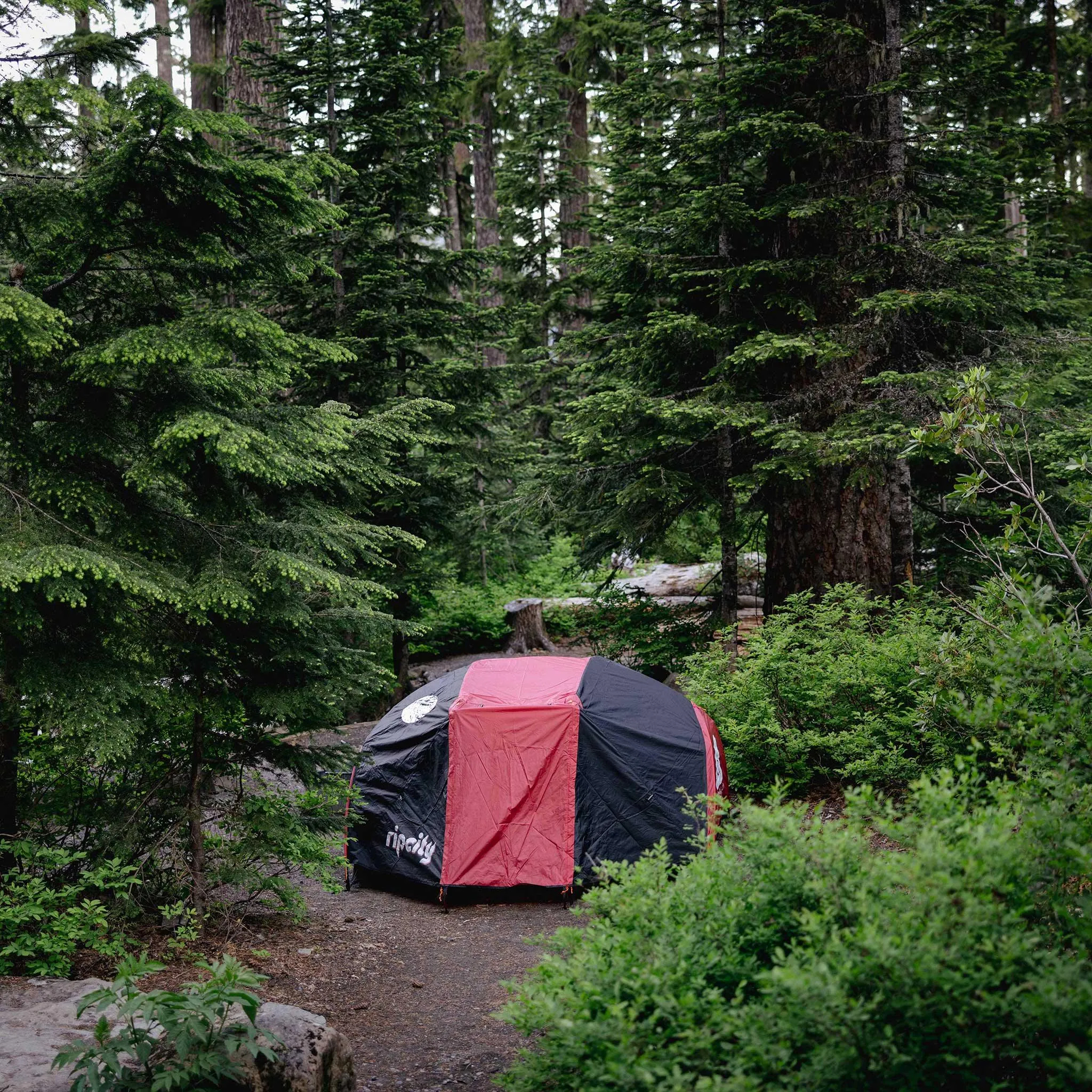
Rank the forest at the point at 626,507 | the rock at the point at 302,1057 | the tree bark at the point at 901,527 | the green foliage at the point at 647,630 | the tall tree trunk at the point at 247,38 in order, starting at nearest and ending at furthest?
1. the forest at the point at 626,507
2. the rock at the point at 302,1057
3. the tree bark at the point at 901,527
4. the green foliage at the point at 647,630
5. the tall tree trunk at the point at 247,38

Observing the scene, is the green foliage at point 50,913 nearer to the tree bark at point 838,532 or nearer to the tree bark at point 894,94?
the tree bark at point 838,532

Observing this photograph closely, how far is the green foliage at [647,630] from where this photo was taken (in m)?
10.6

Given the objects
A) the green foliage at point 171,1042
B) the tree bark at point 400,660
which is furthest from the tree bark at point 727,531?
the green foliage at point 171,1042

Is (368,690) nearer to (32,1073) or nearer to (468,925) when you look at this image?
(468,925)

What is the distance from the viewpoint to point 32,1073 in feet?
11.4

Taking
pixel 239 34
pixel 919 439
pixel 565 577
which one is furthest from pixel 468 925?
pixel 565 577

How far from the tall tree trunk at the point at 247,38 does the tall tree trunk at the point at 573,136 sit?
6.20 metres

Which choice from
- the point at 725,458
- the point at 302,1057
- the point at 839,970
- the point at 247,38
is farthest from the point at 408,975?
the point at 247,38

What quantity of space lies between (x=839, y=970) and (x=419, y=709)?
5579mm

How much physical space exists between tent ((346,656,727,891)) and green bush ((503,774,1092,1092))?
375cm

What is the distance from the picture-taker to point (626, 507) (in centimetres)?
1005

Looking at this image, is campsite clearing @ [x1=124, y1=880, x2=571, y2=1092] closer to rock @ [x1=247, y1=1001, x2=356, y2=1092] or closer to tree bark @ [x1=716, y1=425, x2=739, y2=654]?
rock @ [x1=247, y1=1001, x2=356, y2=1092]

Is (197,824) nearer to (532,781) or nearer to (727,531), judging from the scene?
(532,781)

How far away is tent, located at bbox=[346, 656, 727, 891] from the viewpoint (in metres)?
7.25
